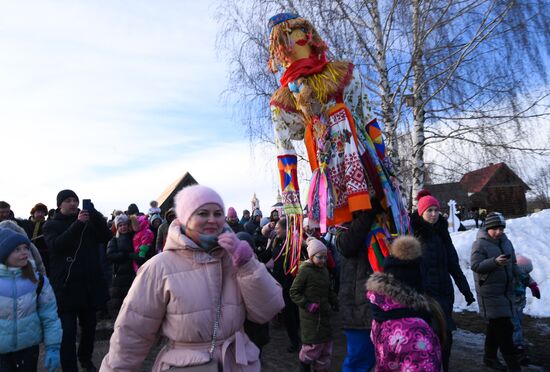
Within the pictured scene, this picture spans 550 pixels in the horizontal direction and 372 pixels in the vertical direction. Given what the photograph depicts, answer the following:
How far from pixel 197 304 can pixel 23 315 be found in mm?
2162

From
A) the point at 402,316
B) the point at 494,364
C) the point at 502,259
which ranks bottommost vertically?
the point at 494,364

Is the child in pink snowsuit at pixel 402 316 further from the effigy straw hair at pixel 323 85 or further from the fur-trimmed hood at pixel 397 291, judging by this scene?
the effigy straw hair at pixel 323 85

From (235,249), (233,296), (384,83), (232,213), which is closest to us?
(235,249)

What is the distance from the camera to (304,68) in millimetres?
3672

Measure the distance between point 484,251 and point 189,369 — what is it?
4.42m

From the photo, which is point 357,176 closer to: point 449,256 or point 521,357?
→ point 449,256

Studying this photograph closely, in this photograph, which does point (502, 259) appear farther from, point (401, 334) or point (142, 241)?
point (142, 241)

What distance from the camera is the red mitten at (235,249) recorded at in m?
2.47

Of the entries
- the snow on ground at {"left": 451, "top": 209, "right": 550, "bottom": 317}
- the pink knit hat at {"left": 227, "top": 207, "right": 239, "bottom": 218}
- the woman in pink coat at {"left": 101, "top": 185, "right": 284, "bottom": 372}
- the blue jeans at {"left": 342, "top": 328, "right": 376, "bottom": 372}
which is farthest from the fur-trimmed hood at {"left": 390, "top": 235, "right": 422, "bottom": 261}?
the pink knit hat at {"left": 227, "top": 207, "right": 239, "bottom": 218}

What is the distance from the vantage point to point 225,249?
101 inches

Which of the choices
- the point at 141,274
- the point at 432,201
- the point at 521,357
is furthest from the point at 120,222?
the point at 521,357

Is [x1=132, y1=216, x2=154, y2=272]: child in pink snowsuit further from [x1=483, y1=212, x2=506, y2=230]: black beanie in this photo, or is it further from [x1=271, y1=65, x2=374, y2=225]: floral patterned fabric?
[x1=483, y1=212, x2=506, y2=230]: black beanie

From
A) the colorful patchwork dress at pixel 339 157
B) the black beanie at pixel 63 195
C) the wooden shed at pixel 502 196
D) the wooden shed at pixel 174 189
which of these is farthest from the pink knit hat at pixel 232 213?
the wooden shed at pixel 502 196

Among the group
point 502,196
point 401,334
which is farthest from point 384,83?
point 502,196
